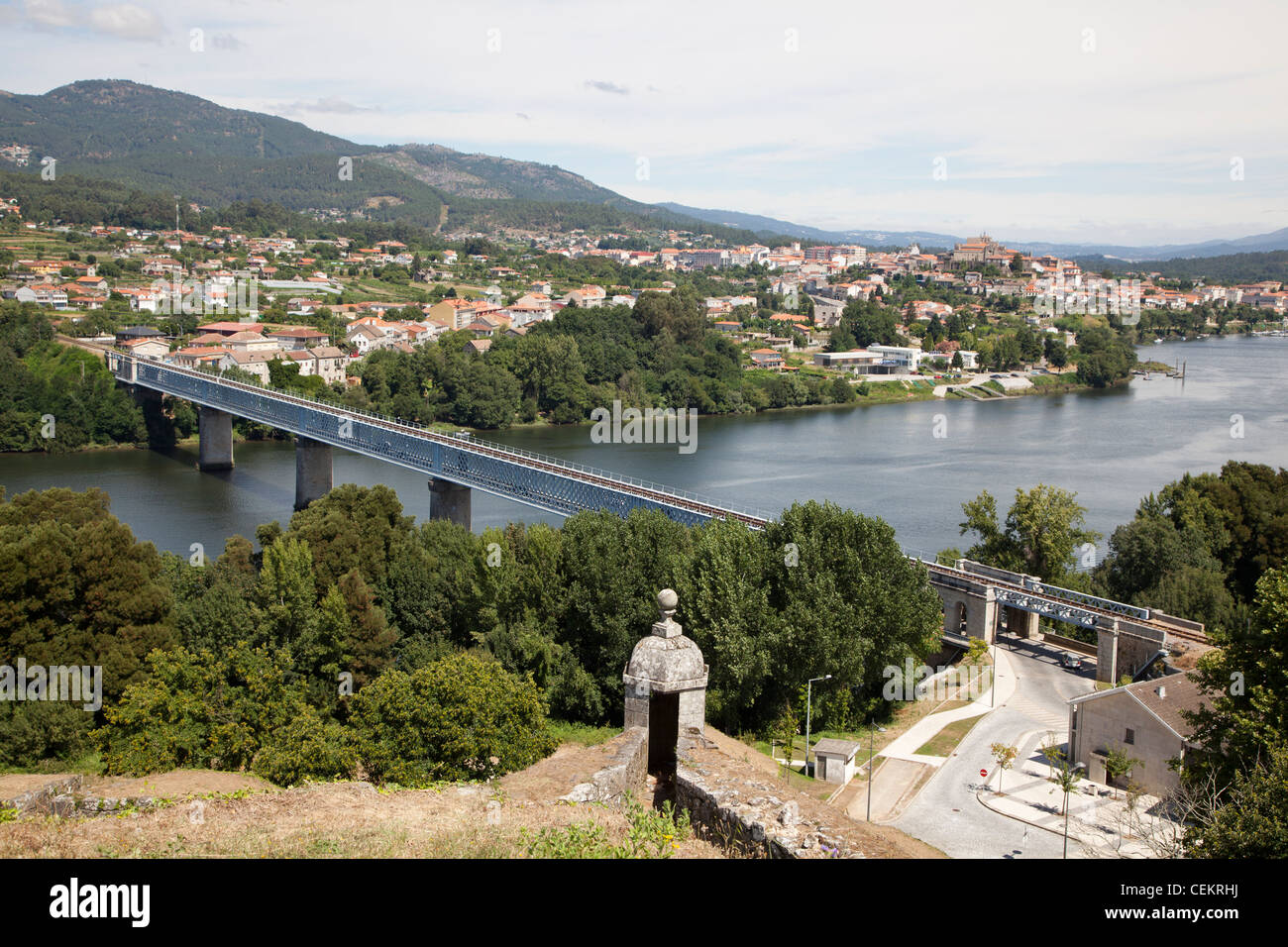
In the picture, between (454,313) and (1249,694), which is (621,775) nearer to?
(1249,694)

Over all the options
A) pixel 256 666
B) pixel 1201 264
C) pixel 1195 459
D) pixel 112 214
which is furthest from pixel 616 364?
pixel 1201 264

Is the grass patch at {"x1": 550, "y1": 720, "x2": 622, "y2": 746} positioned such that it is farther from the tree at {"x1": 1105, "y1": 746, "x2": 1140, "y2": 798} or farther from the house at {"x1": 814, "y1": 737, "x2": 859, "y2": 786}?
the tree at {"x1": 1105, "y1": 746, "x2": 1140, "y2": 798}

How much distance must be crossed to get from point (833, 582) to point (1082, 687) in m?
5.81

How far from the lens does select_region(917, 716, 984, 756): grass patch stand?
13992mm

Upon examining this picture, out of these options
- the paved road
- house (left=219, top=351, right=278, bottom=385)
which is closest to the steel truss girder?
house (left=219, top=351, right=278, bottom=385)

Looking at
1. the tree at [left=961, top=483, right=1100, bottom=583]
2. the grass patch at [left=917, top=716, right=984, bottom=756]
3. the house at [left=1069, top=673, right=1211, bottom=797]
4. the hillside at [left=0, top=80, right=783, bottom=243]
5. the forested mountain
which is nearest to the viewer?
the house at [left=1069, top=673, right=1211, bottom=797]

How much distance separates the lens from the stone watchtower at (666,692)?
263 inches

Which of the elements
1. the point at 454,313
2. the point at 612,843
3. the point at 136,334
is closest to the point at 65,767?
the point at 612,843

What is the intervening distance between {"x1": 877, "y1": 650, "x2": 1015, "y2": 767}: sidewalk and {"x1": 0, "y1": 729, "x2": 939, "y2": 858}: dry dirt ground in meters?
7.85

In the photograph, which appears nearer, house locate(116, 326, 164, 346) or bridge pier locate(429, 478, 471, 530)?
bridge pier locate(429, 478, 471, 530)

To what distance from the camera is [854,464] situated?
39.9 metres

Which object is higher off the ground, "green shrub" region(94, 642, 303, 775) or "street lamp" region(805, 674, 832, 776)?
"green shrub" region(94, 642, 303, 775)

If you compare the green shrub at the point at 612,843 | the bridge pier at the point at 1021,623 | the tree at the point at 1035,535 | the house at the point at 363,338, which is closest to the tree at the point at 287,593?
the green shrub at the point at 612,843

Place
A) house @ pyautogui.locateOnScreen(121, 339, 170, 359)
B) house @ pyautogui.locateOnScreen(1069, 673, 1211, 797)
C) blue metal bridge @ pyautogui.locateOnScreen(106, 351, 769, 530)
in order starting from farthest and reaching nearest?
house @ pyautogui.locateOnScreen(121, 339, 170, 359), blue metal bridge @ pyautogui.locateOnScreen(106, 351, 769, 530), house @ pyautogui.locateOnScreen(1069, 673, 1211, 797)
